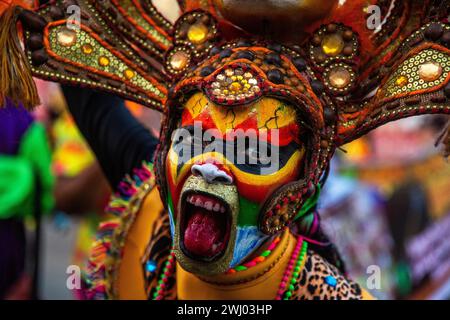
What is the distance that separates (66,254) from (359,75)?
7190 mm

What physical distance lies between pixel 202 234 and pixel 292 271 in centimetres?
48

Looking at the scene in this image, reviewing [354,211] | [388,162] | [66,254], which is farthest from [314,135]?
[66,254]

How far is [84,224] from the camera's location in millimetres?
6621

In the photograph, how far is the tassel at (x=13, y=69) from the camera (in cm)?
256

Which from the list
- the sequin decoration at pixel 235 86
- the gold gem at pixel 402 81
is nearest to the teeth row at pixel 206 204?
the sequin decoration at pixel 235 86

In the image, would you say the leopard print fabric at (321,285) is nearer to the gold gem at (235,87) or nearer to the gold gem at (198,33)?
the gold gem at (235,87)

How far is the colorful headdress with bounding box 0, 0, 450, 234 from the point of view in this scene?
248cm

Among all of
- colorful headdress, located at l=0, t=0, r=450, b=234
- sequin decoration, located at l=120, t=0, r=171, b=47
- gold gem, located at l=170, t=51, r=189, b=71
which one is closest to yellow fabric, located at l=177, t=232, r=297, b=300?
Answer: colorful headdress, located at l=0, t=0, r=450, b=234

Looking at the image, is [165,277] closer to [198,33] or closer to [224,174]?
[224,174]

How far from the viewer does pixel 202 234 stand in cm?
240

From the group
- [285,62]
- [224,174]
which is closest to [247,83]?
[285,62]

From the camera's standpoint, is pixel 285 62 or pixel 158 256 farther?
pixel 158 256

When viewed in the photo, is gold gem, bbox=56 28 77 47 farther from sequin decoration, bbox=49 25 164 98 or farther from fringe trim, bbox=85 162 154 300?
fringe trim, bbox=85 162 154 300

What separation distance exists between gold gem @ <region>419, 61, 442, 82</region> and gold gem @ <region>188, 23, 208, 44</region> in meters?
0.68
